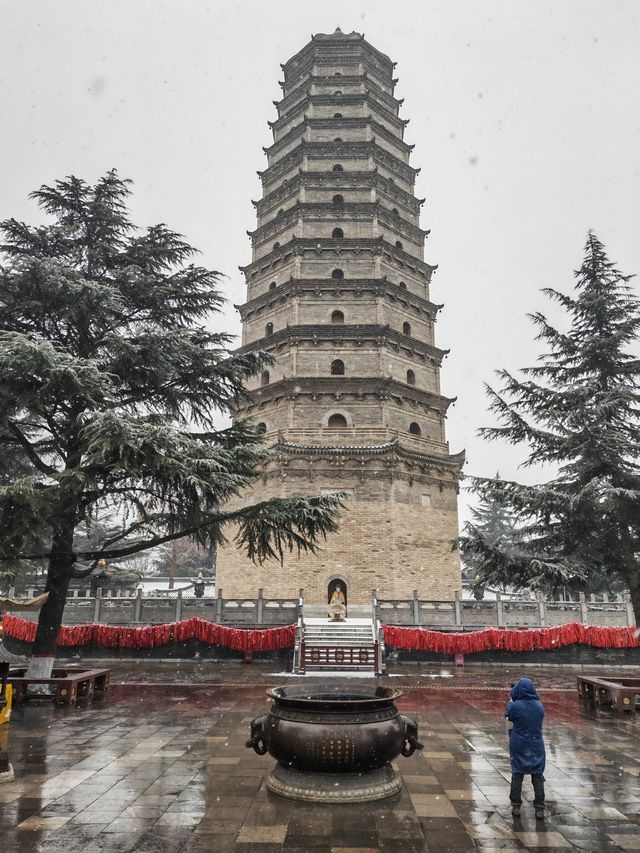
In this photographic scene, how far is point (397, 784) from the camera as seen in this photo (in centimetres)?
598

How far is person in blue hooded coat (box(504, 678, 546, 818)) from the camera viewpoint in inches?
216

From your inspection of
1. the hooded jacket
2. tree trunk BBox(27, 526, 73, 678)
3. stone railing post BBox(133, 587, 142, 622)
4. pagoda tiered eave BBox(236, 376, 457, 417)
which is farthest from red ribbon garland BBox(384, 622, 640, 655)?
the hooded jacket

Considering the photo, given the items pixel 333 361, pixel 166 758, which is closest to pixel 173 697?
pixel 166 758

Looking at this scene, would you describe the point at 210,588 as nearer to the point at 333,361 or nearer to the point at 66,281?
the point at 333,361

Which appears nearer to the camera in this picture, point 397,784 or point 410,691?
point 397,784

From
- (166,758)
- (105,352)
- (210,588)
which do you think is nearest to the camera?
(166,758)

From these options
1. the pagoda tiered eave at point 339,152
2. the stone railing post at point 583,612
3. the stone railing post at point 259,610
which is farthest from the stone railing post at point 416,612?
the pagoda tiered eave at point 339,152

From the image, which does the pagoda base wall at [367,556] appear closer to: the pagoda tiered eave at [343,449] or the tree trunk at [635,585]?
the pagoda tiered eave at [343,449]

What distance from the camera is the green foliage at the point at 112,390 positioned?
973 centimetres

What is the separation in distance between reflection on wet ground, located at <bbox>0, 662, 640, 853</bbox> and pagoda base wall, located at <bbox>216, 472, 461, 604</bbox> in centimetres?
1147

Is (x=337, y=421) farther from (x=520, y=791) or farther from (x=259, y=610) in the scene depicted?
(x=520, y=791)

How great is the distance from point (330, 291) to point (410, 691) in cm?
1777

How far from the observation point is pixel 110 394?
1073cm

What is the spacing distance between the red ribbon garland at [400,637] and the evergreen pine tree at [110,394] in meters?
6.26
